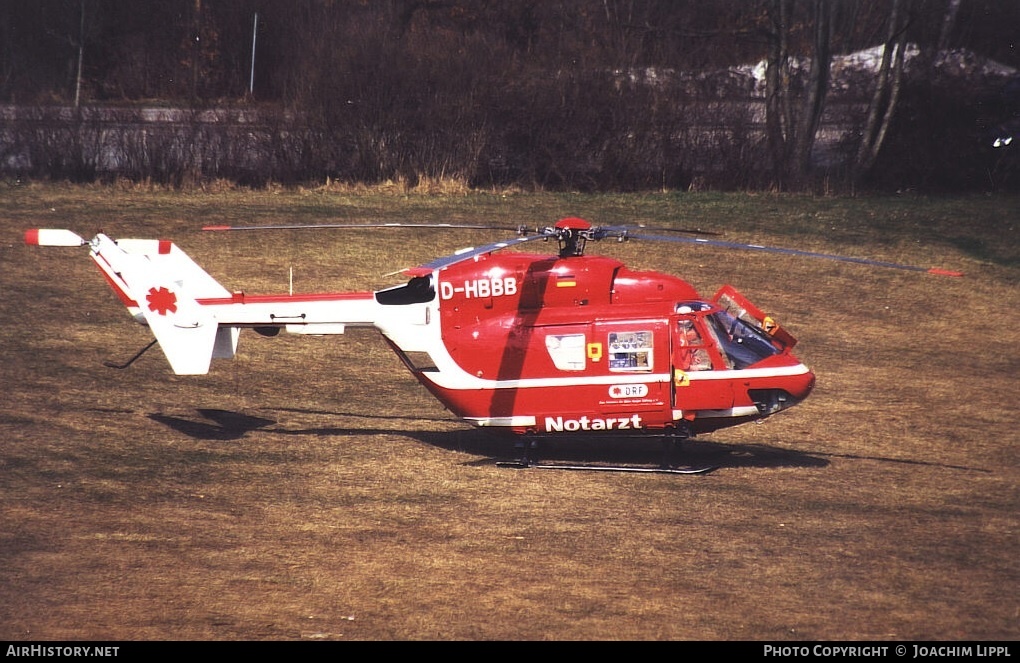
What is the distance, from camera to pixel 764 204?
26.7 meters

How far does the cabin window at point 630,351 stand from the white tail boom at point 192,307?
2.81 metres

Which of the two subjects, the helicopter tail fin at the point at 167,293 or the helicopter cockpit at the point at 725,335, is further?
the helicopter tail fin at the point at 167,293

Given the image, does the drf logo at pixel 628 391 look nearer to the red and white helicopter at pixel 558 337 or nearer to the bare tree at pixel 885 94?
the red and white helicopter at pixel 558 337

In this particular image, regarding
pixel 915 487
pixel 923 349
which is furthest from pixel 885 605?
pixel 923 349

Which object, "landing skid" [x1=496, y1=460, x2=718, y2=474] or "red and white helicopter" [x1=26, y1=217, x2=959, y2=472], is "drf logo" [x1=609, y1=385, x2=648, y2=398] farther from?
"landing skid" [x1=496, y1=460, x2=718, y2=474]

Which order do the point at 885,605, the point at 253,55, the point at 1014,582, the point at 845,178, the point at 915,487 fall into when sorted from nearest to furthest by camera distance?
the point at 885,605, the point at 1014,582, the point at 915,487, the point at 845,178, the point at 253,55

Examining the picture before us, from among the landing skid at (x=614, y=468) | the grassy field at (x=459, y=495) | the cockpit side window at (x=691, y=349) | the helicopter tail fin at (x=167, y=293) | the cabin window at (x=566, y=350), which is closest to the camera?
the grassy field at (x=459, y=495)

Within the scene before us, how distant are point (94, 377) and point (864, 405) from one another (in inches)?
433

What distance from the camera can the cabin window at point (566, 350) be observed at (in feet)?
41.1

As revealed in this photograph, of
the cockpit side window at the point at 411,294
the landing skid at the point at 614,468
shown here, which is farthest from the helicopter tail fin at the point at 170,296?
the landing skid at the point at 614,468

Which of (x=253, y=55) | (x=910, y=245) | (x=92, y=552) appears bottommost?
(x=92, y=552)

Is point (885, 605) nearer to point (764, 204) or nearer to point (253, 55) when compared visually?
point (764, 204)

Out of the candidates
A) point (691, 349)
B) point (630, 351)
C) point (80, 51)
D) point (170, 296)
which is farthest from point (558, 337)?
point (80, 51)
